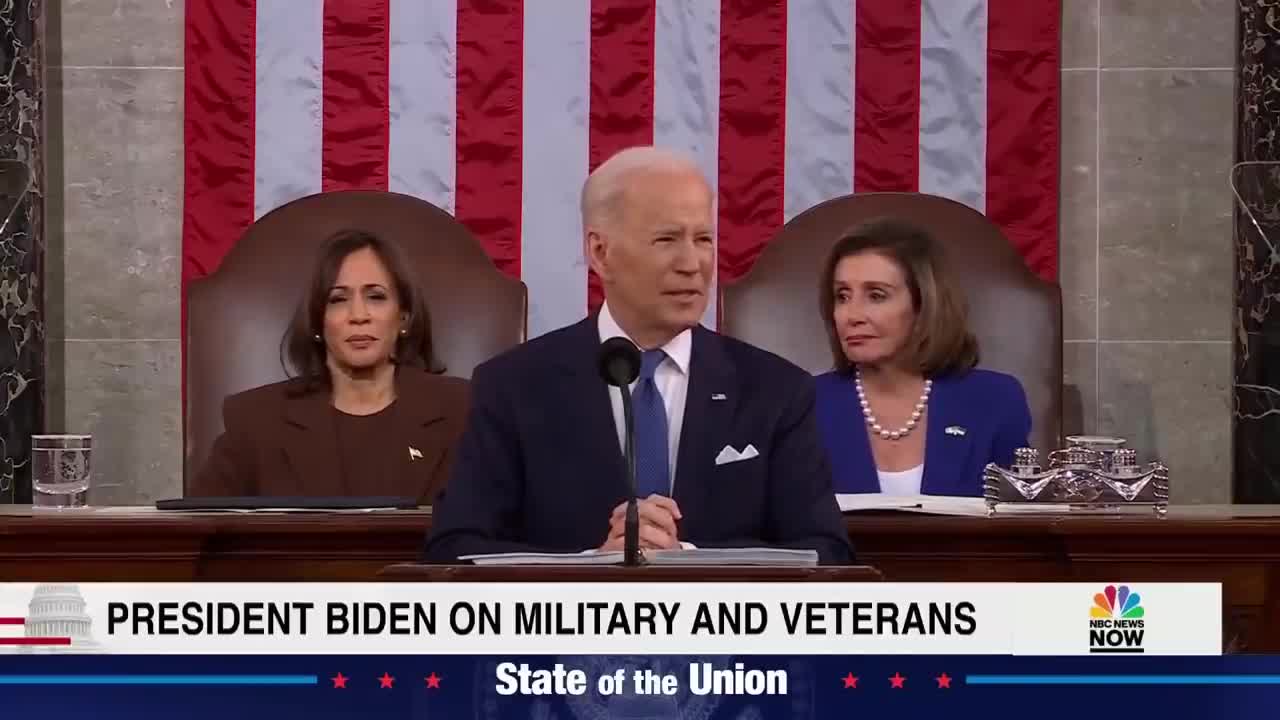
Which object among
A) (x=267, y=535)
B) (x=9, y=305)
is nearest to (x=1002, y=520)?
(x=267, y=535)

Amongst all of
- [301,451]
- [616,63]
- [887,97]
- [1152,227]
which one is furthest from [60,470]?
[1152,227]

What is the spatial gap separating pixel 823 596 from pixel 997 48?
3696 mm

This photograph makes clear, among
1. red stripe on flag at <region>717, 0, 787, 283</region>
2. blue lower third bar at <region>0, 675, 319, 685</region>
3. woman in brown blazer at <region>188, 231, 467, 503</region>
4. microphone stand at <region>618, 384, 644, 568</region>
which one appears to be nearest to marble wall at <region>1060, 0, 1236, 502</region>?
red stripe on flag at <region>717, 0, 787, 283</region>

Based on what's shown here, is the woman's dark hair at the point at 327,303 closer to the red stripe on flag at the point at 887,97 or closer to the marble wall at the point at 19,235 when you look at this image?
the marble wall at the point at 19,235

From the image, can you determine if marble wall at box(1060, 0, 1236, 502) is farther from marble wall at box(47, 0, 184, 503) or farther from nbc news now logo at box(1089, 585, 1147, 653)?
nbc news now logo at box(1089, 585, 1147, 653)

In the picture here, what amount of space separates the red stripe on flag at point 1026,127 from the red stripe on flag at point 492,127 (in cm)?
134

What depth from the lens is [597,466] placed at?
2.56 m

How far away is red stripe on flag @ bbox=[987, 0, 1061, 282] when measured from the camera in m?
5.02

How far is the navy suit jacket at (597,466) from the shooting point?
2555 millimetres

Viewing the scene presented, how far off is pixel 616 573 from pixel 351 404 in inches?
90.1

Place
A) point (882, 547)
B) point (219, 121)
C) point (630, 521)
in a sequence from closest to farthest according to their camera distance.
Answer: point (630, 521) → point (882, 547) → point (219, 121)

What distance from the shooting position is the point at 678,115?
505 centimetres

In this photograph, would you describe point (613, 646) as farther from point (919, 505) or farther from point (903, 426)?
point (903, 426)

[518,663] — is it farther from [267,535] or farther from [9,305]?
[9,305]
